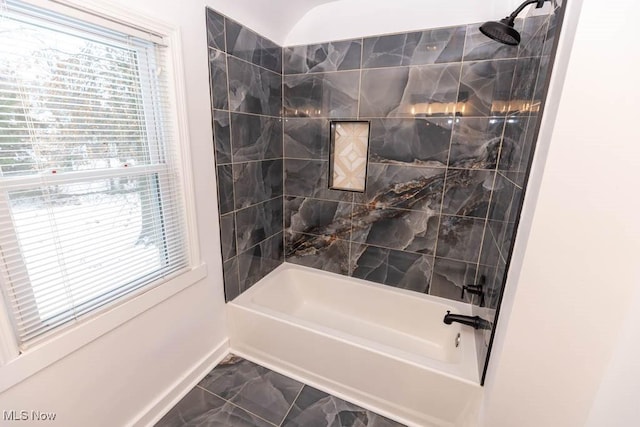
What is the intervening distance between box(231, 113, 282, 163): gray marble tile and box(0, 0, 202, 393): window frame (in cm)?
39

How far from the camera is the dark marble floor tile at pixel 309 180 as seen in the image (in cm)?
222

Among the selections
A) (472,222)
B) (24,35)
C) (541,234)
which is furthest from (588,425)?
(24,35)

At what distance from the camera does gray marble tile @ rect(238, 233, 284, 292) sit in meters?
2.05

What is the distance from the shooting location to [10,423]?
37.9 inches

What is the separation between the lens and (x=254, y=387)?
1.71m

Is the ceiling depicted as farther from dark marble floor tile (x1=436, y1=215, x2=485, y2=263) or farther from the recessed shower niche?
dark marble floor tile (x1=436, y1=215, x2=485, y2=263)

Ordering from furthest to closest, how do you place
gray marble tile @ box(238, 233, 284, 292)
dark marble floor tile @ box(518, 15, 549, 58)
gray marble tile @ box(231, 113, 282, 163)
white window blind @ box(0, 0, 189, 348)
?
1. gray marble tile @ box(238, 233, 284, 292)
2. gray marble tile @ box(231, 113, 282, 163)
3. dark marble floor tile @ box(518, 15, 549, 58)
4. white window blind @ box(0, 0, 189, 348)

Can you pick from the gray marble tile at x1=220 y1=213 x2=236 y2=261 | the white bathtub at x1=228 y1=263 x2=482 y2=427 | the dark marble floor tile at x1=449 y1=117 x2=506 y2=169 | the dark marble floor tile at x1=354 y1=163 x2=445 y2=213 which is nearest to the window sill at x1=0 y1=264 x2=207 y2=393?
the gray marble tile at x1=220 y1=213 x2=236 y2=261

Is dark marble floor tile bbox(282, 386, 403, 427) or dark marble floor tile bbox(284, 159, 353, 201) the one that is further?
dark marble floor tile bbox(284, 159, 353, 201)

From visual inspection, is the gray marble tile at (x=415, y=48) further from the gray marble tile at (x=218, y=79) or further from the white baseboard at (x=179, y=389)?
the white baseboard at (x=179, y=389)

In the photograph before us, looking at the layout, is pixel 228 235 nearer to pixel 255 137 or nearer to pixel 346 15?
pixel 255 137

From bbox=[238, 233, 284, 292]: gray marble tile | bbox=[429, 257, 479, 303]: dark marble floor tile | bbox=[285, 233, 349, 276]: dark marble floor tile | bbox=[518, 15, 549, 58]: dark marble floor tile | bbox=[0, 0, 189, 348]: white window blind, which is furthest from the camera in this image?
bbox=[285, 233, 349, 276]: dark marble floor tile

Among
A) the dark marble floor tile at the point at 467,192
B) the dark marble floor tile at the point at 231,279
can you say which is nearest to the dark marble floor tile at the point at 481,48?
the dark marble floor tile at the point at 467,192

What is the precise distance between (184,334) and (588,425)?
1.93 meters
